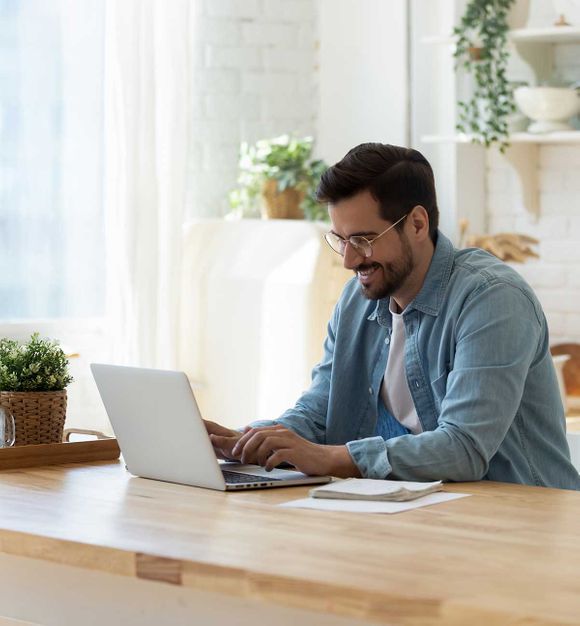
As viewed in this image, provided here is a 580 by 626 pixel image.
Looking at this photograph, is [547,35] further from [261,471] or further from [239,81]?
[261,471]

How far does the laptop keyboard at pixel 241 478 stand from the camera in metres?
2.22

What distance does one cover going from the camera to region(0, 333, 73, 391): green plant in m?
2.55

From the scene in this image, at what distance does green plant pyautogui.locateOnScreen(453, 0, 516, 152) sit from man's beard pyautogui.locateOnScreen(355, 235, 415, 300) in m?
1.99

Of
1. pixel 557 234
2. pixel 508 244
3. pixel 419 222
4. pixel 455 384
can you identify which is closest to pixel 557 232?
pixel 557 234

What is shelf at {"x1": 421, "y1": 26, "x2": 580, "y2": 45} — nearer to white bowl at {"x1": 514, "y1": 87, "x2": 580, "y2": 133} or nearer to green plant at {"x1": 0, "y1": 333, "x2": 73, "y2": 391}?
white bowl at {"x1": 514, "y1": 87, "x2": 580, "y2": 133}

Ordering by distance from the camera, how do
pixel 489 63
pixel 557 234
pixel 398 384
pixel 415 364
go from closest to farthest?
1. pixel 415 364
2. pixel 398 384
3. pixel 489 63
4. pixel 557 234

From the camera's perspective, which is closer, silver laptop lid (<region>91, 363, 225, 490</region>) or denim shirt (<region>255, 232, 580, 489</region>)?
silver laptop lid (<region>91, 363, 225, 490</region>)

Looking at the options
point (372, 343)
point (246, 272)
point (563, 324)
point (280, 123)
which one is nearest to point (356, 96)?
point (280, 123)

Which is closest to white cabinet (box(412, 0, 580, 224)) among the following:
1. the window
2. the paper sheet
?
the window

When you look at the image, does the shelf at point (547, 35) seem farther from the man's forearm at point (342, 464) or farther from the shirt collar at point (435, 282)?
the man's forearm at point (342, 464)

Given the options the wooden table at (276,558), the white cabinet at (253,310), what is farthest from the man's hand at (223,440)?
the white cabinet at (253,310)

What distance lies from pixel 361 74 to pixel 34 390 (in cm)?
302

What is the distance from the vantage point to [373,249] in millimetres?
2518

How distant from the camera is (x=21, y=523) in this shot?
190 cm
